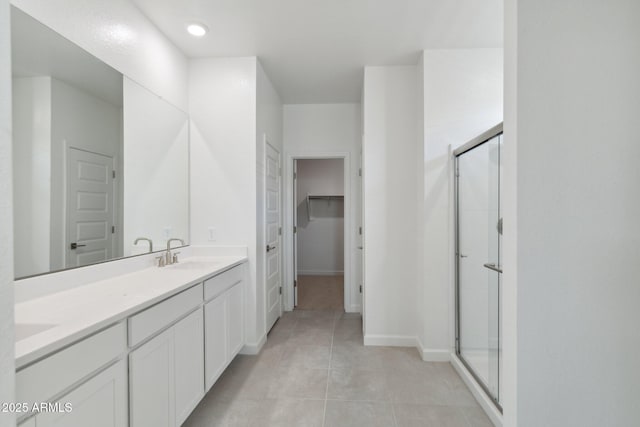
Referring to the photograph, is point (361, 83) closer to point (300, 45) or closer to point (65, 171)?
point (300, 45)

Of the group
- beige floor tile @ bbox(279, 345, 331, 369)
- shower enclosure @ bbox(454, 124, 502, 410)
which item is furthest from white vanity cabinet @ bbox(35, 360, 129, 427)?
shower enclosure @ bbox(454, 124, 502, 410)

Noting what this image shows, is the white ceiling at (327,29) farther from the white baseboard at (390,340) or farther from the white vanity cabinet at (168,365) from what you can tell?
the white baseboard at (390,340)

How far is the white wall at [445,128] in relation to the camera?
8.38 feet

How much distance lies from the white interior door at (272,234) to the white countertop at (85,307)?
1207 mm

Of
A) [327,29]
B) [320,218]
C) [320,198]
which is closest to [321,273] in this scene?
[320,218]

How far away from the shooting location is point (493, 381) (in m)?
1.88

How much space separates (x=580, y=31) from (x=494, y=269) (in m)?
1.33

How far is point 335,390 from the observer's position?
210cm

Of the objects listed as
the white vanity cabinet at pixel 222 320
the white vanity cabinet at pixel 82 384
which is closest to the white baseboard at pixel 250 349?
the white vanity cabinet at pixel 222 320

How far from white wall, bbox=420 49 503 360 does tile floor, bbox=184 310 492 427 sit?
1.33 ft

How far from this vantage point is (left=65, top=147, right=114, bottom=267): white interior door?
59.7 inches

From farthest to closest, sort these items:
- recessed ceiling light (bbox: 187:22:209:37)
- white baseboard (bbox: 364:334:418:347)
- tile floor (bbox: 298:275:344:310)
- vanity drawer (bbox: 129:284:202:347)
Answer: tile floor (bbox: 298:275:344:310)
white baseboard (bbox: 364:334:418:347)
recessed ceiling light (bbox: 187:22:209:37)
vanity drawer (bbox: 129:284:202:347)

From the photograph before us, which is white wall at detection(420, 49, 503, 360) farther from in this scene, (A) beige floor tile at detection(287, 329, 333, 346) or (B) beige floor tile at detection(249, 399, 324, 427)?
(B) beige floor tile at detection(249, 399, 324, 427)

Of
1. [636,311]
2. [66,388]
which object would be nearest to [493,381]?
[636,311]
